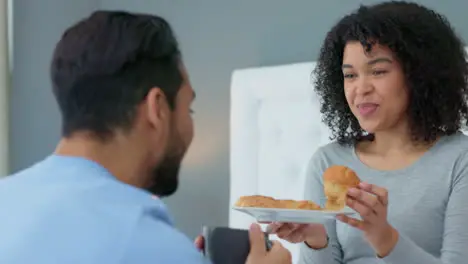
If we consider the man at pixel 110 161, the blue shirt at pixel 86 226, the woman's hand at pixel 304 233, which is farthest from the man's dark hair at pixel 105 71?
the woman's hand at pixel 304 233

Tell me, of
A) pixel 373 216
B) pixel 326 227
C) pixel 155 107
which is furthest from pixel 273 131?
pixel 155 107

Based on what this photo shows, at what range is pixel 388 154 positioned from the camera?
162 centimetres

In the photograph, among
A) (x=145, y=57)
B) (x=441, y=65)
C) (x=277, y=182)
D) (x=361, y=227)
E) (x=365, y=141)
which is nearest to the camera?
(x=145, y=57)

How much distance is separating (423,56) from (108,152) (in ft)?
2.68

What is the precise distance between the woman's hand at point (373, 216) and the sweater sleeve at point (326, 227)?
191 mm

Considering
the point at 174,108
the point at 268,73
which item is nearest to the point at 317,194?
the point at 174,108

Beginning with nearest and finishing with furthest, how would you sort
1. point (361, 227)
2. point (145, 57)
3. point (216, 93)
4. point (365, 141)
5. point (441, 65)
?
point (145, 57)
point (361, 227)
point (441, 65)
point (365, 141)
point (216, 93)

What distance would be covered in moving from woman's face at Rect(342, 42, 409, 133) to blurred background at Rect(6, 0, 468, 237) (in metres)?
0.85

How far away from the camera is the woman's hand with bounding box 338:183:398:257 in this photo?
Result: 4.36 ft

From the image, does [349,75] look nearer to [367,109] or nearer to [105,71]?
[367,109]

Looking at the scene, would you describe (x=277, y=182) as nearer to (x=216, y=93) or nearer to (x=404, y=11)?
(x=216, y=93)

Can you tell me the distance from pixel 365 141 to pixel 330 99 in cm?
14

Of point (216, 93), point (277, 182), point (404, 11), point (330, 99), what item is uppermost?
point (404, 11)

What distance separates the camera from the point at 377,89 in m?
1.54
